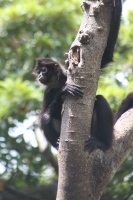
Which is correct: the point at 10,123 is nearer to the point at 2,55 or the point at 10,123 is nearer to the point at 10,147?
the point at 10,147

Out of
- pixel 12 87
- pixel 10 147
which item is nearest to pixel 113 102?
pixel 12 87

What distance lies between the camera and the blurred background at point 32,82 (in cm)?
820

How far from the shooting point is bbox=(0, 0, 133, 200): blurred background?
26.9ft

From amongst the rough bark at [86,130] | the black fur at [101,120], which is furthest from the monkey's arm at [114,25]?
the black fur at [101,120]

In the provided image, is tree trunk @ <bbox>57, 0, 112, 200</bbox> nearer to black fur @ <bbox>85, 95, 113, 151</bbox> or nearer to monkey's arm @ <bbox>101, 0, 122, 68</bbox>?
monkey's arm @ <bbox>101, 0, 122, 68</bbox>

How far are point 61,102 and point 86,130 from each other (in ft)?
6.31

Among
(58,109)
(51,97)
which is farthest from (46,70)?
(58,109)

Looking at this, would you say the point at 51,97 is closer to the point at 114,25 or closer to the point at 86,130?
the point at 114,25

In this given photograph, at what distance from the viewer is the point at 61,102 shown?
248 inches

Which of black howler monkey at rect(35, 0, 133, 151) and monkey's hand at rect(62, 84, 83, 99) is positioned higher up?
black howler monkey at rect(35, 0, 133, 151)

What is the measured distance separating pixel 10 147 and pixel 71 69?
5005 millimetres

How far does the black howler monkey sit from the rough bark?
4.9 inches

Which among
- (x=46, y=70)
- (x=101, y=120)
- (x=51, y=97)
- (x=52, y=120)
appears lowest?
(x=101, y=120)

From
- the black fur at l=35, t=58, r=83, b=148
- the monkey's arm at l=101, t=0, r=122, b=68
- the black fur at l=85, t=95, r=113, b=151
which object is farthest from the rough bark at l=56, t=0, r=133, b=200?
the black fur at l=35, t=58, r=83, b=148
